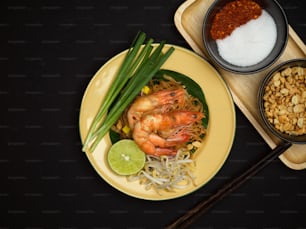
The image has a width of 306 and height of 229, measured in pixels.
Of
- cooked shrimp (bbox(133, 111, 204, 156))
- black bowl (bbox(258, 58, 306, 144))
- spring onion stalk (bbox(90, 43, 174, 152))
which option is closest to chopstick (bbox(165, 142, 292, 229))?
black bowl (bbox(258, 58, 306, 144))

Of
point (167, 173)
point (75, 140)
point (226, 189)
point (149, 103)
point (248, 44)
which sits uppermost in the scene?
point (248, 44)

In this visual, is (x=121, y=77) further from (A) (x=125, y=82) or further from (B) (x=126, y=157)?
(B) (x=126, y=157)

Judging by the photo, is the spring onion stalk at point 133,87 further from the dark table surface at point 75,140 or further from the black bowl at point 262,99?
the black bowl at point 262,99

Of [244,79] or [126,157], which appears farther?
[244,79]

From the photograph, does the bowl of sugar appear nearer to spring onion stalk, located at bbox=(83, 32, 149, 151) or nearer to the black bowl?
the black bowl

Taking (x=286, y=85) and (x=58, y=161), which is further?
(x=58, y=161)

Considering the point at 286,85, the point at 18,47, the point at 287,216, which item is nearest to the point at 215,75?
the point at 286,85

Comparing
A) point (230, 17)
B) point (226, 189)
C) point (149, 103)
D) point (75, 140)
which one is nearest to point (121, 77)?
point (149, 103)

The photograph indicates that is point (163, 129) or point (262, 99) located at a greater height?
point (262, 99)

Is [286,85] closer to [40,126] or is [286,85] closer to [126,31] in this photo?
[126,31]
